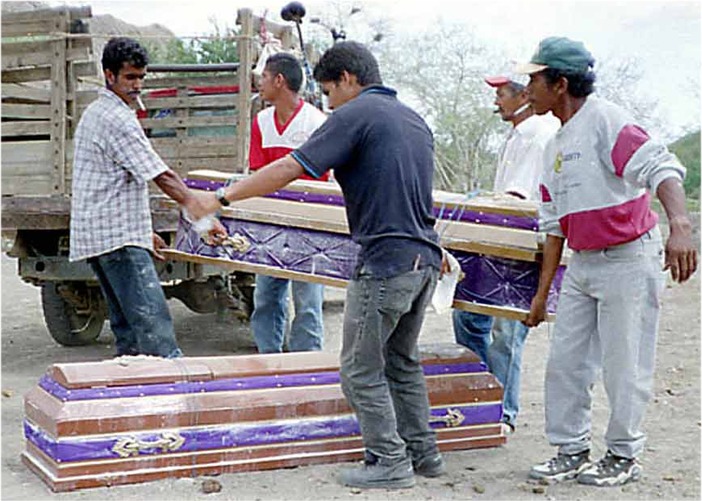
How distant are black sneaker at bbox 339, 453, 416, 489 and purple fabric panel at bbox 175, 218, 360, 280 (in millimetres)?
1138

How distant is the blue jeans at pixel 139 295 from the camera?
568cm

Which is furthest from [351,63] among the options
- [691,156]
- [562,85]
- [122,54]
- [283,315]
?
[691,156]

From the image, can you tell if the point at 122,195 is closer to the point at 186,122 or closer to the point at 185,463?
the point at 185,463

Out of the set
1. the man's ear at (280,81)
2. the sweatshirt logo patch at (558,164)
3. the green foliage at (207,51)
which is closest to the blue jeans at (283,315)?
the man's ear at (280,81)

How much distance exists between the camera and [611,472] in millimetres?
4973

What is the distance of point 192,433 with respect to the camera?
16.0 ft

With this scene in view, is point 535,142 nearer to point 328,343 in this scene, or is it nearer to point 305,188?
point 305,188

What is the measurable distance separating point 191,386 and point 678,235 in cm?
216

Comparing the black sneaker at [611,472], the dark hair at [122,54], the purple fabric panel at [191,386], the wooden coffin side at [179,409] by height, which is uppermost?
the dark hair at [122,54]

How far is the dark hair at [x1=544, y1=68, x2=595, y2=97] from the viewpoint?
195 inches

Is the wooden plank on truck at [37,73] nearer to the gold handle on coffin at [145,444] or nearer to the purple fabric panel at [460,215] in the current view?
the purple fabric panel at [460,215]

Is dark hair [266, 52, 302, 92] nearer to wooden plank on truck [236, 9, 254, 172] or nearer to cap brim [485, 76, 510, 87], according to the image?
cap brim [485, 76, 510, 87]

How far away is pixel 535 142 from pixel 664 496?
1990mm

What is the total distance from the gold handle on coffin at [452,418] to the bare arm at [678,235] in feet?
4.72
